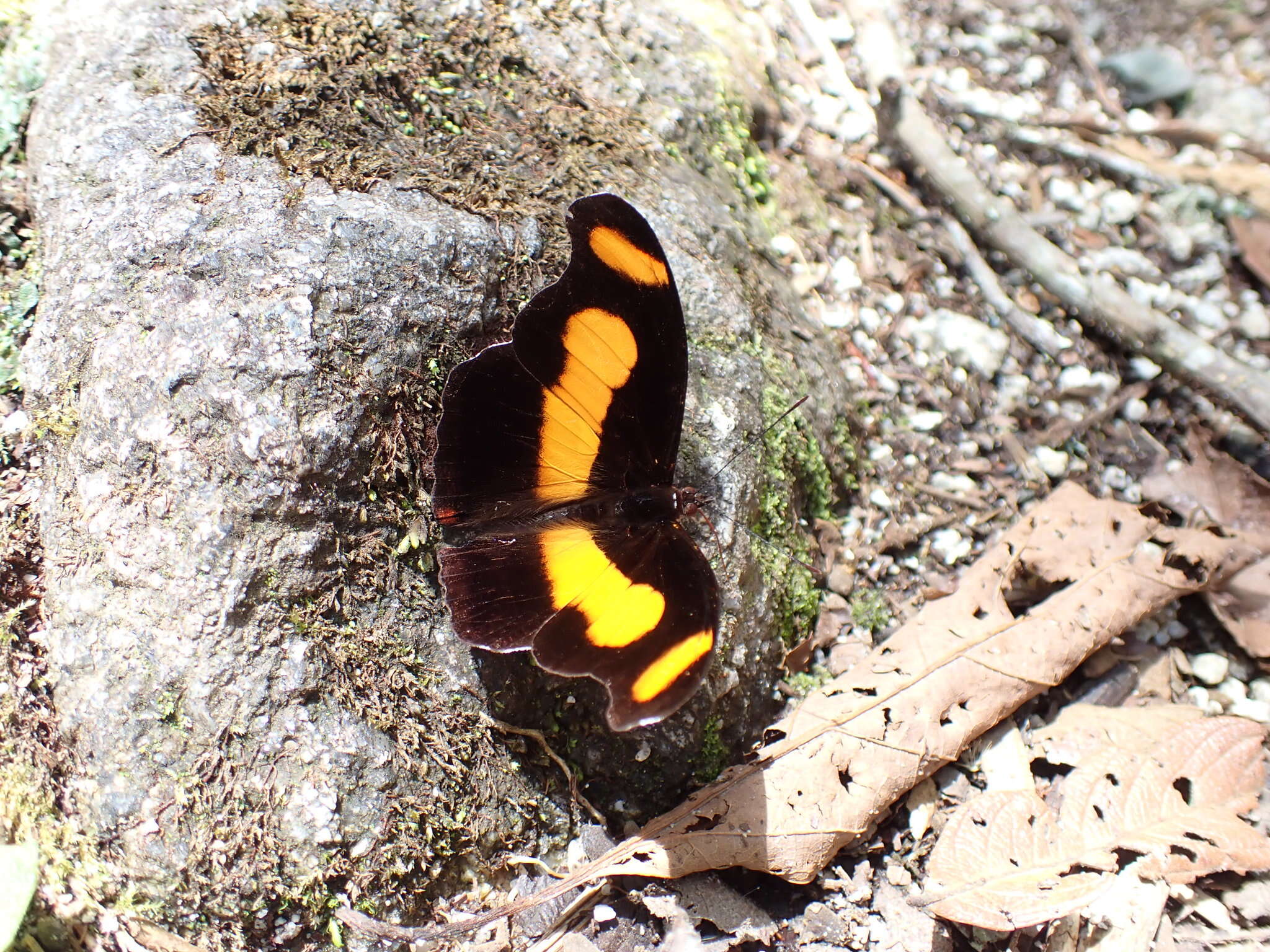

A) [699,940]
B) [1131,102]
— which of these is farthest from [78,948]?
[1131,102]

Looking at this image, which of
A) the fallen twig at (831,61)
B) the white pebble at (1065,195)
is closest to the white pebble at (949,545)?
the white pebble at (1065,195)

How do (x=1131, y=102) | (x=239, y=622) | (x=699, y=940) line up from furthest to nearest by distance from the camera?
(x=1131, y=102)
(x=699, y=940)
(x=239, y=622)

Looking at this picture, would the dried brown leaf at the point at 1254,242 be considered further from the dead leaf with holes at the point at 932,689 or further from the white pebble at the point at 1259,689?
the white pebble at the point at 1259,689

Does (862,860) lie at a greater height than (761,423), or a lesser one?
lesser

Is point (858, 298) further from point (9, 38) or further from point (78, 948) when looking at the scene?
point (78, 948)

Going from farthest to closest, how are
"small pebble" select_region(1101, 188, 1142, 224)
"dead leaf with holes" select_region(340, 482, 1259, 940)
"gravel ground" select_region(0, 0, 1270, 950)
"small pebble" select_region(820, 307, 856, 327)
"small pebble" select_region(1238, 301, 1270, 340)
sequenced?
"small pebble" select_region(1101, 188, 1142, 224)
"small pebble" select_region(1238, 301, 1270, 340)
"small pebble" select_region(820, 307, 856, 327)
"gravel ground" select_region(0, 0, 1270, 950)
"dead leaf with holes" select_region(340, 482, 1259, 940)

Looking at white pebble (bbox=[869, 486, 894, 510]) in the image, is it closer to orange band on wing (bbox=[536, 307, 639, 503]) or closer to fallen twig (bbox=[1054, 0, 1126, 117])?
orange band on wing (bbox=[536, 307, 639, 503])

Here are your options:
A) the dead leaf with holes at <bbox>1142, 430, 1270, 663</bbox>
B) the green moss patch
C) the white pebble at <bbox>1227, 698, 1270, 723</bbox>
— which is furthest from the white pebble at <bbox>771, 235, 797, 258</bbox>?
the white pebble at <bbox>1227, 698, 1270, 723</bbox>
